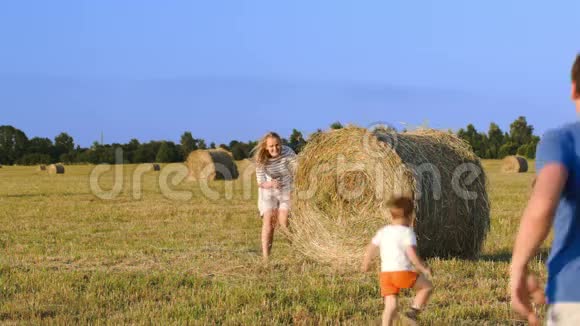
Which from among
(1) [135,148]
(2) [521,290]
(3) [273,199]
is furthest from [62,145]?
(2) [521,290]

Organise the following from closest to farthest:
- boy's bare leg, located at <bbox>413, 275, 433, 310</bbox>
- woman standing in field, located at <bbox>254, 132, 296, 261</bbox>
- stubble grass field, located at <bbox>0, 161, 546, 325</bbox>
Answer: boy's bare leg, located at <bbox>413, 275, 433, 310</bbox>, stubble grass field, located at <bbox>0, 161, 546, 325</bbox>, woman standing in field, located at <bbox>254, 132, 296, 261</bbox>

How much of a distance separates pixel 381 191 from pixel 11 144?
76346 mm

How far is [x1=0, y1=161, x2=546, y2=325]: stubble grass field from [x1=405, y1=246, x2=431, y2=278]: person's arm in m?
0.83

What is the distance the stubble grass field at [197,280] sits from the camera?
5.97 meters

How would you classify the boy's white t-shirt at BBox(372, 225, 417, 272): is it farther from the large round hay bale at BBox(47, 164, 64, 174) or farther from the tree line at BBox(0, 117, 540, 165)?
the tree line at BBox(0, 117, 540, 165)

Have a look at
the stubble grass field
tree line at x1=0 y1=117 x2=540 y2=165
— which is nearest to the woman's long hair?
the stubble grass field

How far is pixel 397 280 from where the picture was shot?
16.7 feet

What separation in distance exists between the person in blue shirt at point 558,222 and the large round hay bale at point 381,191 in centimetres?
559

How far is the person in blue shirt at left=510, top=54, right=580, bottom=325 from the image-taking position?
2.80 m

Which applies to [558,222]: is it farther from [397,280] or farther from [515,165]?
[515,165]

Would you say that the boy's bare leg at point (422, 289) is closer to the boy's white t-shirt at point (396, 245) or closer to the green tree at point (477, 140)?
the boy's white t-shirt at point (396, 245)

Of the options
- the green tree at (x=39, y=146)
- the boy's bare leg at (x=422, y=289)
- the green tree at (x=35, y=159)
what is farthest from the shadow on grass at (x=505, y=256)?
the green tree at (x=39, y=146)

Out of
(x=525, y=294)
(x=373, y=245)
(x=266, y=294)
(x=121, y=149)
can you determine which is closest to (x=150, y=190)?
(x=266, y=294)

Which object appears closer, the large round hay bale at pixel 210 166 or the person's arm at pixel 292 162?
the person's arm at pixel 292 162
